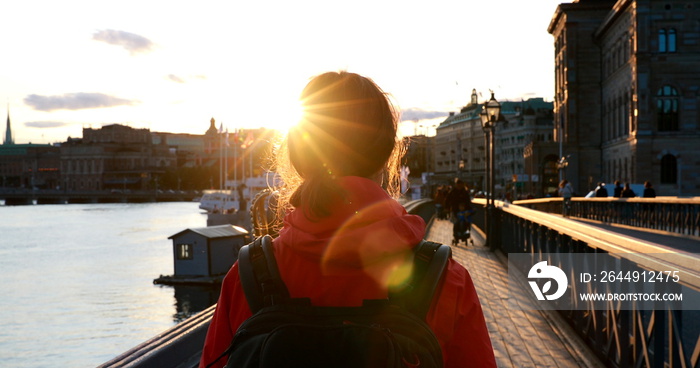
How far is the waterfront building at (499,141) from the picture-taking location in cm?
12406

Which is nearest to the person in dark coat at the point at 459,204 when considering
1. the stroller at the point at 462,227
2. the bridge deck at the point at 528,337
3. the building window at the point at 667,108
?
the stroller at the point at 462,227

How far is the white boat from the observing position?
102300 millimetres

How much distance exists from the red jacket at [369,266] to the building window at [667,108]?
54.9 metres

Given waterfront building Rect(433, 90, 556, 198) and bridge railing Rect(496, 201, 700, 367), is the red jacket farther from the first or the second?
waterfront building Rect(433, 90, 556, 198)

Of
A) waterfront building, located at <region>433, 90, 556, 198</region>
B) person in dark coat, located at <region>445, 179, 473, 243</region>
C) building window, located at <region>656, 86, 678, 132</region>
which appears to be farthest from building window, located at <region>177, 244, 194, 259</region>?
waterfront building, located at <region>433, 90, 556, 198</region>

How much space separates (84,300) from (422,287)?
→ 138 feet

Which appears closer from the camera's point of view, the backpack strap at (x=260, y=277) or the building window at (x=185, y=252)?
the backpack strap at (x=260, y=277)

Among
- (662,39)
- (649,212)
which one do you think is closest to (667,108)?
(662,39)

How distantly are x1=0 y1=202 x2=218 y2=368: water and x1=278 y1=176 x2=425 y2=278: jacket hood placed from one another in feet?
91.9

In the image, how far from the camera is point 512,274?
44.6 ft

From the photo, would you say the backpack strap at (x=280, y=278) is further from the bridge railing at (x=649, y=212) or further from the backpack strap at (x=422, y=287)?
the bridge railing at (x=649, y=212)

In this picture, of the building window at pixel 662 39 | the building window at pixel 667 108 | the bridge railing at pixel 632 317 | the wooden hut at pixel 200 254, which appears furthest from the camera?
the building window at pixel 662 39

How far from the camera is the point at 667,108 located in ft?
171

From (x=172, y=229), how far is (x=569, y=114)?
1870 inches
